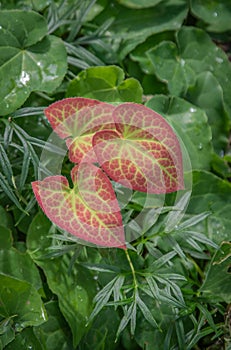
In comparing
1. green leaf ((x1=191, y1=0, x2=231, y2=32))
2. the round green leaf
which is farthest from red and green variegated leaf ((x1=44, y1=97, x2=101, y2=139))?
green leaf ((x1=191, y1=0, x2=231, y2=32))

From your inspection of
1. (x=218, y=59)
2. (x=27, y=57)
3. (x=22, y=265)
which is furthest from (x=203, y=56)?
(x=22, y=265)

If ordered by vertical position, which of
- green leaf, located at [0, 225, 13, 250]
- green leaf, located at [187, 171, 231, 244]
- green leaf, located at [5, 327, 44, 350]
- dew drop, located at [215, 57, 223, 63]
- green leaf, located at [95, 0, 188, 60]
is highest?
green leaf, located at [95, 0, 188, 60]

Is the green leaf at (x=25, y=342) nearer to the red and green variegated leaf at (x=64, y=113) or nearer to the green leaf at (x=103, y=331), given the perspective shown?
the green leaf at (x=103, y=331)

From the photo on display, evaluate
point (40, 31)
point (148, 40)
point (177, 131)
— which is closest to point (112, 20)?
point (148, 40)

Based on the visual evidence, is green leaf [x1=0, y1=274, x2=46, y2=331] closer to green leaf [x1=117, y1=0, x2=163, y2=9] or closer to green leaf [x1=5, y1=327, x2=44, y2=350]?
green leaf [x1=5, y1=327, x2=44, y2=350]

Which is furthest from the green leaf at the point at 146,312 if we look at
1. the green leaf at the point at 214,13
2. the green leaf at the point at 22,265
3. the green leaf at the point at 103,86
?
the green leaf at the point at 214,13

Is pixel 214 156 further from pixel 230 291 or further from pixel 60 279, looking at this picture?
pixel 60 279

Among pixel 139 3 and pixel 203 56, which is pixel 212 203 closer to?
pixel 203 56
